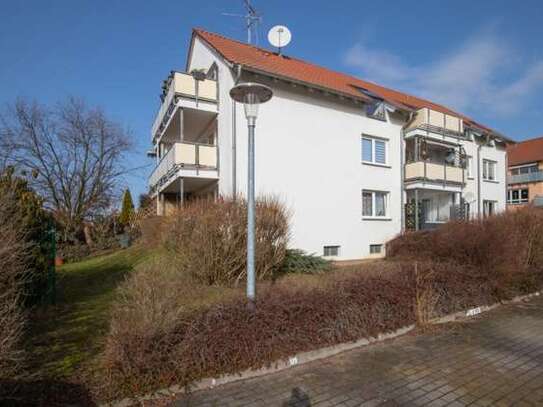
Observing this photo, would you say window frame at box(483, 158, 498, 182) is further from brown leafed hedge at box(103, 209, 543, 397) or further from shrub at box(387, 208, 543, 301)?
brown leafed hedge at box(103, 209, 543, 397)

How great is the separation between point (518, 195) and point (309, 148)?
38.7 metres

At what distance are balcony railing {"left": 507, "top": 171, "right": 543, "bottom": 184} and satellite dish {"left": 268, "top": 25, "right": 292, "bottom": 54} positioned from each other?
117 feet

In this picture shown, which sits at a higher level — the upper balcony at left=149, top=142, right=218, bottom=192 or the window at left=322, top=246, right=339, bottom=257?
the upper balcony at left=149, top=142, right=218, bottom=192

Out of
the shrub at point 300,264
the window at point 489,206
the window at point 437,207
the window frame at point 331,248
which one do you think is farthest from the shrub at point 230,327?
the window at point 489,206

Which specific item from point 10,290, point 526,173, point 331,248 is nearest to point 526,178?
point 526,173

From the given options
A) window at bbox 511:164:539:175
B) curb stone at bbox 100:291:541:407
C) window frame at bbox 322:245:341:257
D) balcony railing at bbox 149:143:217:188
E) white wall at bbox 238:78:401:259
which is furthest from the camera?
window at bbox 511:164:539:175

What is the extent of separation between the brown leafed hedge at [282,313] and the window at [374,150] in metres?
8.11

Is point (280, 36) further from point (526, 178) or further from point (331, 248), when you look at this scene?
point (526, 178)

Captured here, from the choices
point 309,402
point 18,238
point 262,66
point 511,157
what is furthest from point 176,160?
point 511,157

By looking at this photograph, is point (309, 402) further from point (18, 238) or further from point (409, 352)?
point (18, 238)

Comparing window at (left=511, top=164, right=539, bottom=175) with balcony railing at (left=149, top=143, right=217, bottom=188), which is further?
window at (left=511, top=164, right=539, bottom=175)

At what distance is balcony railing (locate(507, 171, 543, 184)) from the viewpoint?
39.2m

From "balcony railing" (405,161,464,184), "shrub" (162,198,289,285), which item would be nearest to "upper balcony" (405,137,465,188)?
"balcony railing" (405,161,464,184)

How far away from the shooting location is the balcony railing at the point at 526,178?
3923cm
